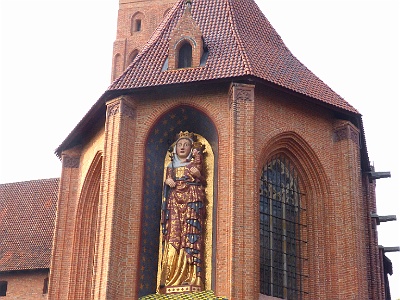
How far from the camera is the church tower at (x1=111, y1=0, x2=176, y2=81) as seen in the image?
32.1 metres

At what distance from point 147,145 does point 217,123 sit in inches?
75.6

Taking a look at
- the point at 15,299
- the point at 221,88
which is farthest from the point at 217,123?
the point at 15,299

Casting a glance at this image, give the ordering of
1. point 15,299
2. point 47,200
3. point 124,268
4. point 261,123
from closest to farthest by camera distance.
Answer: point 124,268 → point 261,123 → point 15,299 → point 47,200

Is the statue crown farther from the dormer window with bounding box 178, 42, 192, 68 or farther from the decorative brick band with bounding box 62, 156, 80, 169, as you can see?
the decorative brick band with bounding box 62, 156, 80, 169

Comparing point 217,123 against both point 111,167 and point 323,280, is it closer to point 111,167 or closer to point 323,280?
point 111,167

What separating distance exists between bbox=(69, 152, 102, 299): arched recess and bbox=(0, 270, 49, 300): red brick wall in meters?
4.20

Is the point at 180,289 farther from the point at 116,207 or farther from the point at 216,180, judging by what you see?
the point at 216,180

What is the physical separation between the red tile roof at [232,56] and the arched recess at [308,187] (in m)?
1.43

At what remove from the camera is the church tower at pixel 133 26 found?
32.1 meters

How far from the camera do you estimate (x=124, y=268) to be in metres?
21.0

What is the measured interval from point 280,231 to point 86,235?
5910 mm

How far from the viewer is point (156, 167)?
22469 millimetres

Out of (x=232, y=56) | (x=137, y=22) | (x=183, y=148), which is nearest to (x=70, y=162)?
(x=183, y=148)

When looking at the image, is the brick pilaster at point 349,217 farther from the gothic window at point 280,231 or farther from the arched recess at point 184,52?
the arched recess at point 184,52
